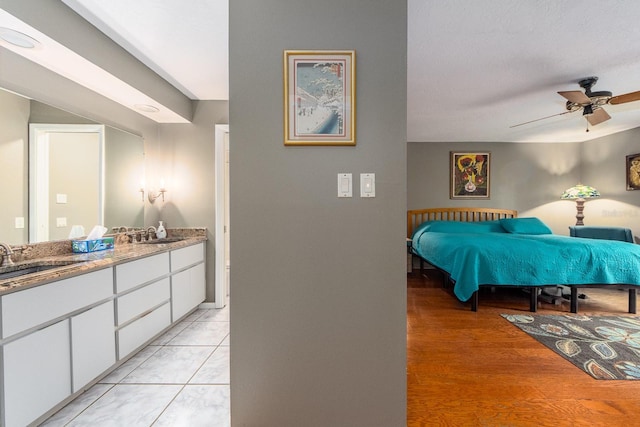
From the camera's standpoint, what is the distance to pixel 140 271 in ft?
A: 7.36

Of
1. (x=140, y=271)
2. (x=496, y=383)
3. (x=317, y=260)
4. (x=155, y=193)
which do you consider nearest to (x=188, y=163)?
(x=155, y=193)

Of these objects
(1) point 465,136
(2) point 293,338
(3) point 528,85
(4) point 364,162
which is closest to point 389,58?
(4) point 364,162

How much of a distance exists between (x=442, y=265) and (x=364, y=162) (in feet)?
9.24

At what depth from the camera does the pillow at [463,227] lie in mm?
4719

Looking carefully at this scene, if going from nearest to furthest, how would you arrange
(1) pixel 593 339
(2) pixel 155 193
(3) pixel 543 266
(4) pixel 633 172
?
1. (1) pixel 593 339
2. (3) pixel 543 266
3. (2) pixel 155 193
4. (4) pixel 633 172

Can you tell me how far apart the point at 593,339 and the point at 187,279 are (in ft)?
A: 12.7

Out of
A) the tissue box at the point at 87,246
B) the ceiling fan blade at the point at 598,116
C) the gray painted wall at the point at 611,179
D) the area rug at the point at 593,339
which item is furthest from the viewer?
the gray painted wall at the point at 611,179

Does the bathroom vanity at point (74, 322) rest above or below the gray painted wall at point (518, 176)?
below

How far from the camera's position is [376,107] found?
1361mm

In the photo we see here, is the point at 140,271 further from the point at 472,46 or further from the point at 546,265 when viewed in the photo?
the point at 546,265

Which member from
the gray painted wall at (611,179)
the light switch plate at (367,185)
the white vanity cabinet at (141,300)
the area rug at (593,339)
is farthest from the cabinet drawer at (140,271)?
the gray painted wall at (611,179)

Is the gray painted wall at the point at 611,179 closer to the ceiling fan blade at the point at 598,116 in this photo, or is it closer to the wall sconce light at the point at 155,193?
the ceiling fan blade at the point at 598,116

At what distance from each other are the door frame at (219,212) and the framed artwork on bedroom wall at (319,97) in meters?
2.21

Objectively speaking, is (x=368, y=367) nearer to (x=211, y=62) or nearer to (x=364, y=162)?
(x=364, y=162)
